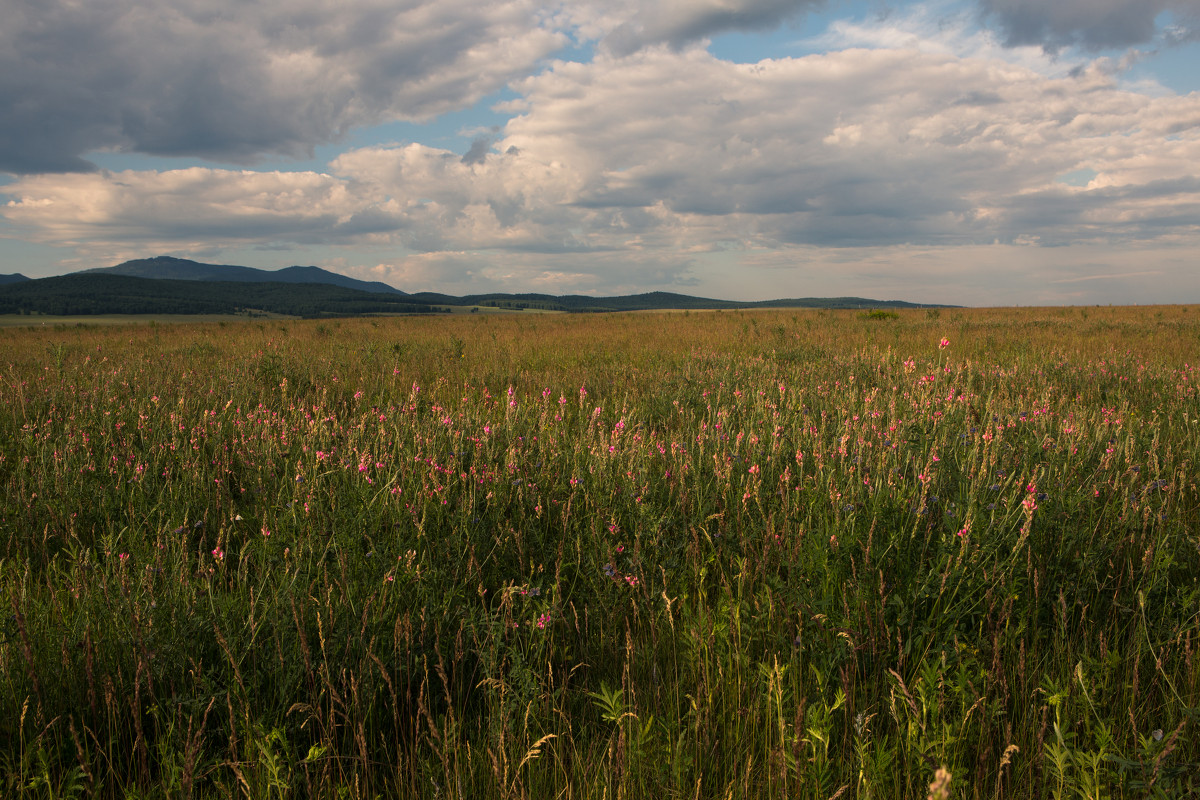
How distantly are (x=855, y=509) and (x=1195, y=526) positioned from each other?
2.15 m

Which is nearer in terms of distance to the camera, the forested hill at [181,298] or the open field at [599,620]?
the open field at [599,620]

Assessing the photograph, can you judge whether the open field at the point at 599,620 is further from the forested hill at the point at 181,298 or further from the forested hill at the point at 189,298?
the forested hill at the point at 181,298

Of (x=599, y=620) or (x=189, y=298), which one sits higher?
(x=189, y=298)

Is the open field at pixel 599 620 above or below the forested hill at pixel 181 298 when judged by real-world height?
below

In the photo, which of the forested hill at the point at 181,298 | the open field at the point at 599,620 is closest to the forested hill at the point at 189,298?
the forested hill at the point at 181,298

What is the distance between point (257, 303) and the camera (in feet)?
424

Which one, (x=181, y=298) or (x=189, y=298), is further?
(x=189, y=298)

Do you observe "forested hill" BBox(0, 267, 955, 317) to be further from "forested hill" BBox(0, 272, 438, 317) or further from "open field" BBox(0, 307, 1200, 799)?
"open field" BBox(0, 307, 1200, 799)

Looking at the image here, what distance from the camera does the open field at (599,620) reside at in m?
1.61

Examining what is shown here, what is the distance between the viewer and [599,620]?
7.54 feet

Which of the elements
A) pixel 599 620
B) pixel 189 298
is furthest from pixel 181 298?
pixel 599 620

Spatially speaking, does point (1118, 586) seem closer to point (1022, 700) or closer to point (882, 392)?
point (1022, 700)

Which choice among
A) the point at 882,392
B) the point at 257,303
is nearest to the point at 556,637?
the point at 882,392

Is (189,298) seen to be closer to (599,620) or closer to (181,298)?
(181,298)
